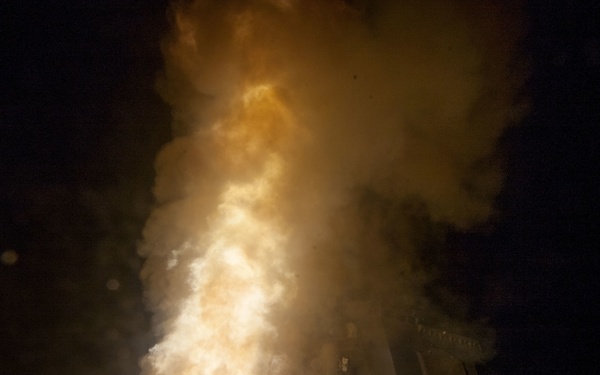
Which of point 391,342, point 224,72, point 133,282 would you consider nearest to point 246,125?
point 224,72

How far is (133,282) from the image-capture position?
973cm

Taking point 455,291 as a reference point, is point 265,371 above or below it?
below

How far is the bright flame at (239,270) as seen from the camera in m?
8.30

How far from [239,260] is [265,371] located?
2.37 m

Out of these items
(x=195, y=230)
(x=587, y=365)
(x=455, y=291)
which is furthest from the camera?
(x=455, y=291)

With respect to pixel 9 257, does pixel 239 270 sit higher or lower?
lower

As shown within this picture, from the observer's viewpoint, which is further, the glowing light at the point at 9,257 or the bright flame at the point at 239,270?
the glowing light at the point at 9,257

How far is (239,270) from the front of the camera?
8883 mm

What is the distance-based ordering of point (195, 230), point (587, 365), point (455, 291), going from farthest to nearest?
1. point (455, 291)
2. point (195, 230)
3. point (587, 365)

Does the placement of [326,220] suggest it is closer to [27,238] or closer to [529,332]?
[529,332]

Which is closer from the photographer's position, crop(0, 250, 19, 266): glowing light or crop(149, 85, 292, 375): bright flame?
crop(149, 85, 292, 375): bright flame

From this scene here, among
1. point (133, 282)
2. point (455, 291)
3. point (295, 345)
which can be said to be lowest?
point (295, 345)

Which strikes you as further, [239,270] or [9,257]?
[239,270]

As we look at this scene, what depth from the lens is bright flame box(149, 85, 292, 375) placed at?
8.30m
